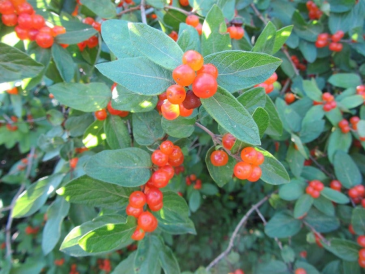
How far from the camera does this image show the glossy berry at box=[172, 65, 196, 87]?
2.43 feet

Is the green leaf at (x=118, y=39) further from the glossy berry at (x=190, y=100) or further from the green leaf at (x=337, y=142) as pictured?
the green leaf at (x=337, y=142)

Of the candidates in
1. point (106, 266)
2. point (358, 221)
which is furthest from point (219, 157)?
point (106, 266)

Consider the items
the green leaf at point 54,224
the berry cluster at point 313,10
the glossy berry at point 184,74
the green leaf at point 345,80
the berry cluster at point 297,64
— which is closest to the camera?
the glossy berry at point 184,74

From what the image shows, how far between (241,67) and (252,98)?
22 cm

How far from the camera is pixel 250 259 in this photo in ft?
12.5

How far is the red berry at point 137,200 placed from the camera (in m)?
1.09

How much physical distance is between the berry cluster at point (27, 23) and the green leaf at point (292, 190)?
1693 mm

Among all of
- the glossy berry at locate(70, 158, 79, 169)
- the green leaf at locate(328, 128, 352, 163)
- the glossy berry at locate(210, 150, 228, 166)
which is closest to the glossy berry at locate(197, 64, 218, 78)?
the glossy berry at locate(210, 150, 228, 166)

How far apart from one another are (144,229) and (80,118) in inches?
31.8

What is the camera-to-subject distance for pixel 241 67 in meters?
0.80

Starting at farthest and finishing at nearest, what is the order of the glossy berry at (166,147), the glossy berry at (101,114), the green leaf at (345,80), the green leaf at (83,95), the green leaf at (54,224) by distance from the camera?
the green leaf at (345,80) < the green leaf at (54,224) < the glossy berry at (101,114) < the green leaf at (83,95) < the glossy berry at (166,147)

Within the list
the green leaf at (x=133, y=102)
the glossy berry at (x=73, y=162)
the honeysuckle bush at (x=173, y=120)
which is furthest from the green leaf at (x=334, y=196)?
the glossy berry at (x=73, y=162)

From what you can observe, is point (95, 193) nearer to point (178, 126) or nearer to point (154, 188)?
point (154, 188)

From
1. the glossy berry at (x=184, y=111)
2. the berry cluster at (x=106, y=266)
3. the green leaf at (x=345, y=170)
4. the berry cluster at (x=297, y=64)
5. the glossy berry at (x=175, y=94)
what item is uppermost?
the glossy berry at (x=175, y=94)
